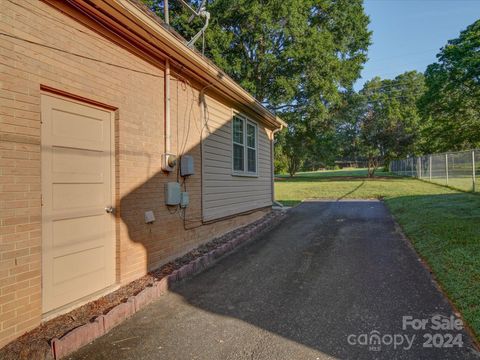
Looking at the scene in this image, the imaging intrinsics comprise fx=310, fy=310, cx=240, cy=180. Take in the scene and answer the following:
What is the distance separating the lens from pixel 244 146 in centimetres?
841

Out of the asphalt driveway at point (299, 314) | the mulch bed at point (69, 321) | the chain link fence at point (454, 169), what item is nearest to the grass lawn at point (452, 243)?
the asphalt driveway at point (299, 314)

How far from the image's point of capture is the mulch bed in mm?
2455

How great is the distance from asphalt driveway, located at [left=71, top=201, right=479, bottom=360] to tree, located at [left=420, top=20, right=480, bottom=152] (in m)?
17.6

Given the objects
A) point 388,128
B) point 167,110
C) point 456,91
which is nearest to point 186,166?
point 167,110

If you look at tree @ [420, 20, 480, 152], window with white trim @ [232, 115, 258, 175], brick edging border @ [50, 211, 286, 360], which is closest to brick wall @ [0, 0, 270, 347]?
brick edging border @ [50, 211, 286, 360]

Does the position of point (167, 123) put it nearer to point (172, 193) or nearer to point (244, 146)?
point (172, 193)

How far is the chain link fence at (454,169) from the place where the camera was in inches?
522

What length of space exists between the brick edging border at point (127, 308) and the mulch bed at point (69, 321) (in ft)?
0.28

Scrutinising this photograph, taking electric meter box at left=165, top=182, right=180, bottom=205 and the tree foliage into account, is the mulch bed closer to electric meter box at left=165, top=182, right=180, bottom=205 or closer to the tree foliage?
electric meter box at left=165, top=182, right=180, bottom=205

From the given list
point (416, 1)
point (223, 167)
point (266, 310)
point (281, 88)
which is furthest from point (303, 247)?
point (281, 88)

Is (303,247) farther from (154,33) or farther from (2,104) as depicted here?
(2,104)

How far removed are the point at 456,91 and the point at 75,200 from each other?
24442mm

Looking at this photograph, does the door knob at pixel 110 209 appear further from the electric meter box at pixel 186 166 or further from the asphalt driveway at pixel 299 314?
the electric meter box at pixel 186 166

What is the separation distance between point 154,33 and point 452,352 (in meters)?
4.71
